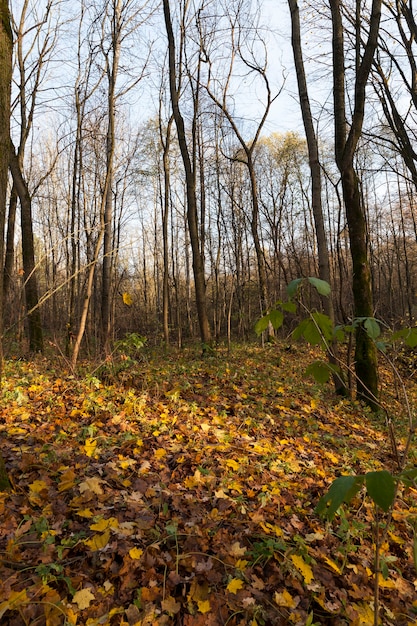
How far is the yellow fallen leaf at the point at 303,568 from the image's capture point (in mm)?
2258

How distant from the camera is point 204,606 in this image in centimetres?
201

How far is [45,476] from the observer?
300cm

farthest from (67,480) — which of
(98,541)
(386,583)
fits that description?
(386,583)

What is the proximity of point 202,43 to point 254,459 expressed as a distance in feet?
40.3

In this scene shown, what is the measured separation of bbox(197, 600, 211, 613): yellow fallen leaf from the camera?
6.53 feet

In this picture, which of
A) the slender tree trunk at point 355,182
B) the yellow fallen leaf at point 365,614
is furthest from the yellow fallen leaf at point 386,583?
the slender tree trunk at point 355,182

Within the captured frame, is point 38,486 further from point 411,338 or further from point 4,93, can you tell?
point 4,93

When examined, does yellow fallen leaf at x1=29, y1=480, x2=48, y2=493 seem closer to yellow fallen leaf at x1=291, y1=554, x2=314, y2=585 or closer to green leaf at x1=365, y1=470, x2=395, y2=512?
yellow fallen leaf at x1=291, y1=554, x2=314, y2=585

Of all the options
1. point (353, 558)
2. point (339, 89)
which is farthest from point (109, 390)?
point (339, 89)

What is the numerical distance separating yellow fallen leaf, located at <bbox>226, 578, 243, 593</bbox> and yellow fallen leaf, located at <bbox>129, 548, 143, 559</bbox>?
Answer: 584 mm

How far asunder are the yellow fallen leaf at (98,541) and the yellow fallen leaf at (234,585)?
0.83 meters

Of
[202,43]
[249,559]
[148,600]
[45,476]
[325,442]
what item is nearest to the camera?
[148,600]

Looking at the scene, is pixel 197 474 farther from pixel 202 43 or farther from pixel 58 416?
pixel 202 43

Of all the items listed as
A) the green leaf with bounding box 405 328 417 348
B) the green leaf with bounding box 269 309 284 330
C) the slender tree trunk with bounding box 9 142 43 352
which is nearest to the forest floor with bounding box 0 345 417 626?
the green leaf with bounding box 405 328 417 348
